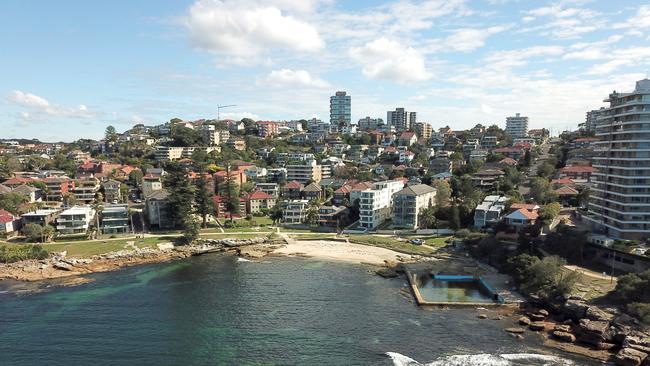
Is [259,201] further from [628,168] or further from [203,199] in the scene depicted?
[628,168]

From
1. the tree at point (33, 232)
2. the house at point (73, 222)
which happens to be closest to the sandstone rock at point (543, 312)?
the house at point (73, 222)

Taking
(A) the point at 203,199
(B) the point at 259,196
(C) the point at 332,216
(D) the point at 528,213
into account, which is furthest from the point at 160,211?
(D) the point at 528,213

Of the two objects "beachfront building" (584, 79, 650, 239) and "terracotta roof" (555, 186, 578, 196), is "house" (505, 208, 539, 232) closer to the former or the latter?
"beachfront building" (584, 79, 650, 239)

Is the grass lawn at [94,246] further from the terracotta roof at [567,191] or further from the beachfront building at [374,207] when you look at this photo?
the terracotta roof at [567,191]

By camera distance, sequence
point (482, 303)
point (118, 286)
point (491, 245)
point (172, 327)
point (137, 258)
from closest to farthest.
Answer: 1. point (172, 327)
2. point (482, 303)
3. point (118, 286)
4. point (491, 245)
5. point (137, 258)

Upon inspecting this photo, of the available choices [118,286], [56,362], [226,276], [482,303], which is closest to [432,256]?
[482,303]

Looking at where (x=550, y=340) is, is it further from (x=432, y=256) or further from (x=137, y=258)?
(x=137, y=258)
